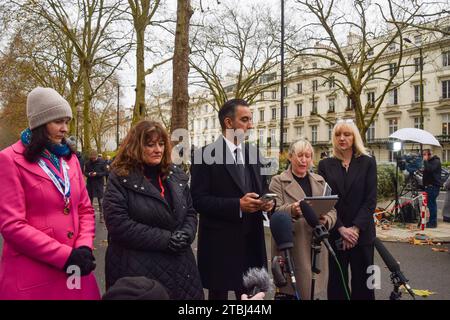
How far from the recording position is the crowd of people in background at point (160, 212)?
2.09 metres

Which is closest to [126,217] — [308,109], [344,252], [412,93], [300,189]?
[300,189]

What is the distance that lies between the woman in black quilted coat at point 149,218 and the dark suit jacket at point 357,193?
5.03 feet

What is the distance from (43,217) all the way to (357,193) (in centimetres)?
260

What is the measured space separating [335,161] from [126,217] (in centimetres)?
212

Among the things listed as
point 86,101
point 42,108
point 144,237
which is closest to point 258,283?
point 144,237

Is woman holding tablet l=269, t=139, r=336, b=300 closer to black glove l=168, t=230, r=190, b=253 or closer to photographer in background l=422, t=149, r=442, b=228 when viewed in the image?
black glove l=168, t=230, r=190, b=253

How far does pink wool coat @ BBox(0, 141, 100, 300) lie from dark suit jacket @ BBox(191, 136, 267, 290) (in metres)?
1.04

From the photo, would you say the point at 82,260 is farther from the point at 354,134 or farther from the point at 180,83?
the point at 180,83

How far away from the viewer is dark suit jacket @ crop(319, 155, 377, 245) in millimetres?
3395

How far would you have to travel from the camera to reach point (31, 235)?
6.73ft

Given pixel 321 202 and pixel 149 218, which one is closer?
pixel 149 218

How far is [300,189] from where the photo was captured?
334 centimetres

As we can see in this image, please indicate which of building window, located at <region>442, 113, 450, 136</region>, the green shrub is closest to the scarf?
the green shrub
